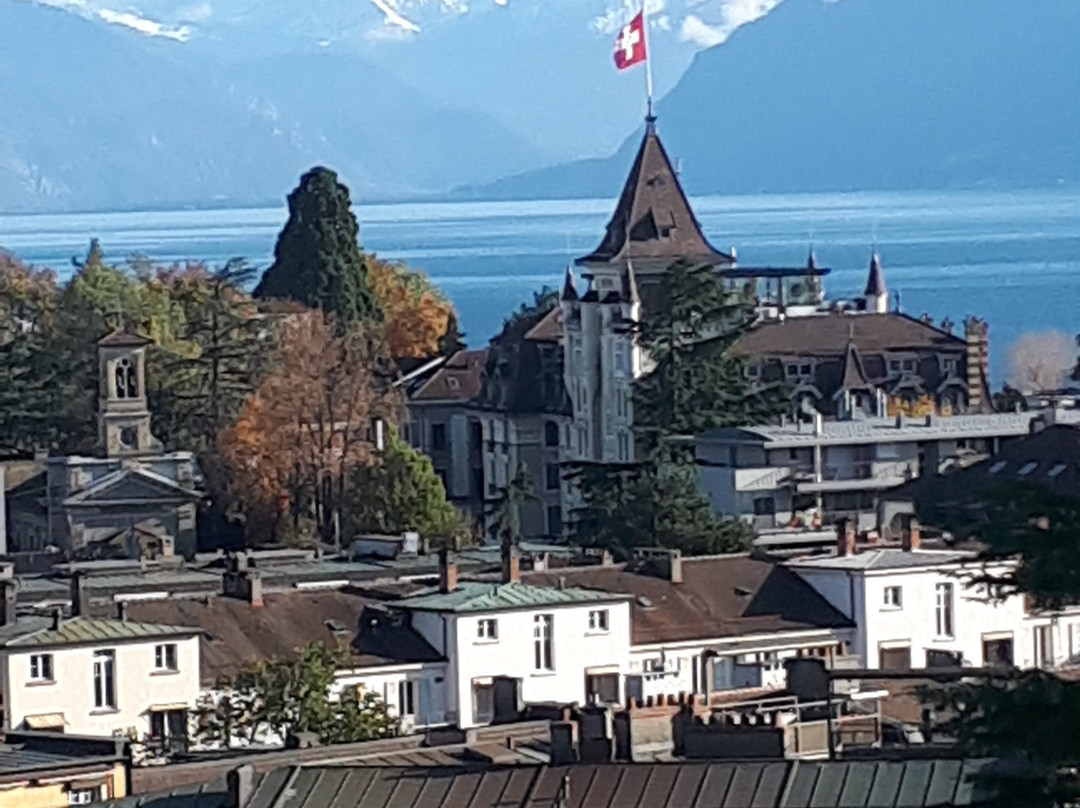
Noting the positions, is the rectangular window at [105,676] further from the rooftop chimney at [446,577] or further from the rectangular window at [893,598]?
the rectangular window at [893,598]

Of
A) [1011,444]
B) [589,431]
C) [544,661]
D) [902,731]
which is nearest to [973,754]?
[902,731]

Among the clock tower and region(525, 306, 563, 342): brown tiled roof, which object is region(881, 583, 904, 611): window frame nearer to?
the clock tower

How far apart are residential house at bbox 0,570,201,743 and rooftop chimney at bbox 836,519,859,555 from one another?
842 cm

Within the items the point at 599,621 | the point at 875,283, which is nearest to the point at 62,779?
the point at 599,621

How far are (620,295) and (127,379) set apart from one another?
10613 millimetres

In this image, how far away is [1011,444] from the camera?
168 ft

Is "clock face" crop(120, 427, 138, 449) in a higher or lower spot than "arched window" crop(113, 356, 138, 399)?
lower

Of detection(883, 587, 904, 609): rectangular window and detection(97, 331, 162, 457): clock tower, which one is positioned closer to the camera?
detection(883, 587, 904, 609): rectangular window

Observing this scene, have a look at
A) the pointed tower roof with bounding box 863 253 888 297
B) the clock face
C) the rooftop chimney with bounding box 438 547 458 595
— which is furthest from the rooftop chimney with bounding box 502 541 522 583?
the pointed tower roof with bounding box 863 253 888 297

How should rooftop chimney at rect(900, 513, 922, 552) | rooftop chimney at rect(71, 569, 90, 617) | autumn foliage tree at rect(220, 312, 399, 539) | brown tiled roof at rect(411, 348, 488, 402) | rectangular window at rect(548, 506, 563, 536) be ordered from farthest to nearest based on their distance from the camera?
1. brown tiled roof at rect(411, 348, 488, 402)
2. rectangular window at rect(548, 506, 563, 536)
3. autumn foliage tree at rect(220, 312, 399, 539)
4. rooftop chimney at rect(900, 513, 922, 552)
5. rooftop chimney at rect(71, 569, 90, 617)

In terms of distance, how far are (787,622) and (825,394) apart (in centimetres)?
2762

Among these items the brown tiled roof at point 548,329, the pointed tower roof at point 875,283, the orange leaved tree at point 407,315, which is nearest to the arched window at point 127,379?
the brown tiled roof at point 548,329

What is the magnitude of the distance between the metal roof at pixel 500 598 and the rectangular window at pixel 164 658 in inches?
117

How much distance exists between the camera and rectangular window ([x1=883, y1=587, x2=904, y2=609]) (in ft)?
121
